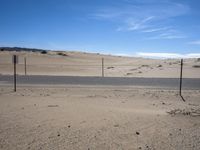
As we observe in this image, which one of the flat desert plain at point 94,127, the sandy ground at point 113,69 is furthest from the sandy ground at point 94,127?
the sandy ground at point 113,69

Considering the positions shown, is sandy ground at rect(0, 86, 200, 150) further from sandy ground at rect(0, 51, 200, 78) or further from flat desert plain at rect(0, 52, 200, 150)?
sandy ground at rect(0, 51, 200, 78)

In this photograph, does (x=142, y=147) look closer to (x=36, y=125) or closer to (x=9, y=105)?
(x=36, y=125)

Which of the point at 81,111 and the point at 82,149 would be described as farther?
the point at 81,111

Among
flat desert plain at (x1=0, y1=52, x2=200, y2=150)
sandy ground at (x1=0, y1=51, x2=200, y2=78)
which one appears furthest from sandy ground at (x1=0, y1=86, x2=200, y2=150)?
sandy ground at (x1=0, y1=51, x2=200, y2=78)

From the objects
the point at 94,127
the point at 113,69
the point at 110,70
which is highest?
the point at 113,69

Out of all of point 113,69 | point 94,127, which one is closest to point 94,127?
point 94,127

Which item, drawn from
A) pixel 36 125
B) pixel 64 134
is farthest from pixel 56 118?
pixel 64 134

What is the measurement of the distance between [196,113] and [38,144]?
668cm

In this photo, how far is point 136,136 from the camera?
8.32 m

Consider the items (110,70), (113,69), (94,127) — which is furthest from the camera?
(113,69)

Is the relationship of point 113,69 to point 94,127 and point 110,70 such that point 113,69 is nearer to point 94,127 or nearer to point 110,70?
point 110,70

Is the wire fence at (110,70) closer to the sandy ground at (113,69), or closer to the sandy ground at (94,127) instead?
the sandy ground at (113,69)

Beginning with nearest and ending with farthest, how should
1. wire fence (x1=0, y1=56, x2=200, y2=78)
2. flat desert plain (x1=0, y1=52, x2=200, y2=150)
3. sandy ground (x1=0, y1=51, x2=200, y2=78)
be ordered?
1. flat desert plain (x1=0, y1=52, x2=200, y2=150)
2. wire fence (x1=0, y1=56, x2=200, y2=78)
3. sandy ground (x1=0, y1=51, x2=200, y2=78)

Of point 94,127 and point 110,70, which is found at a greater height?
point 110,70
